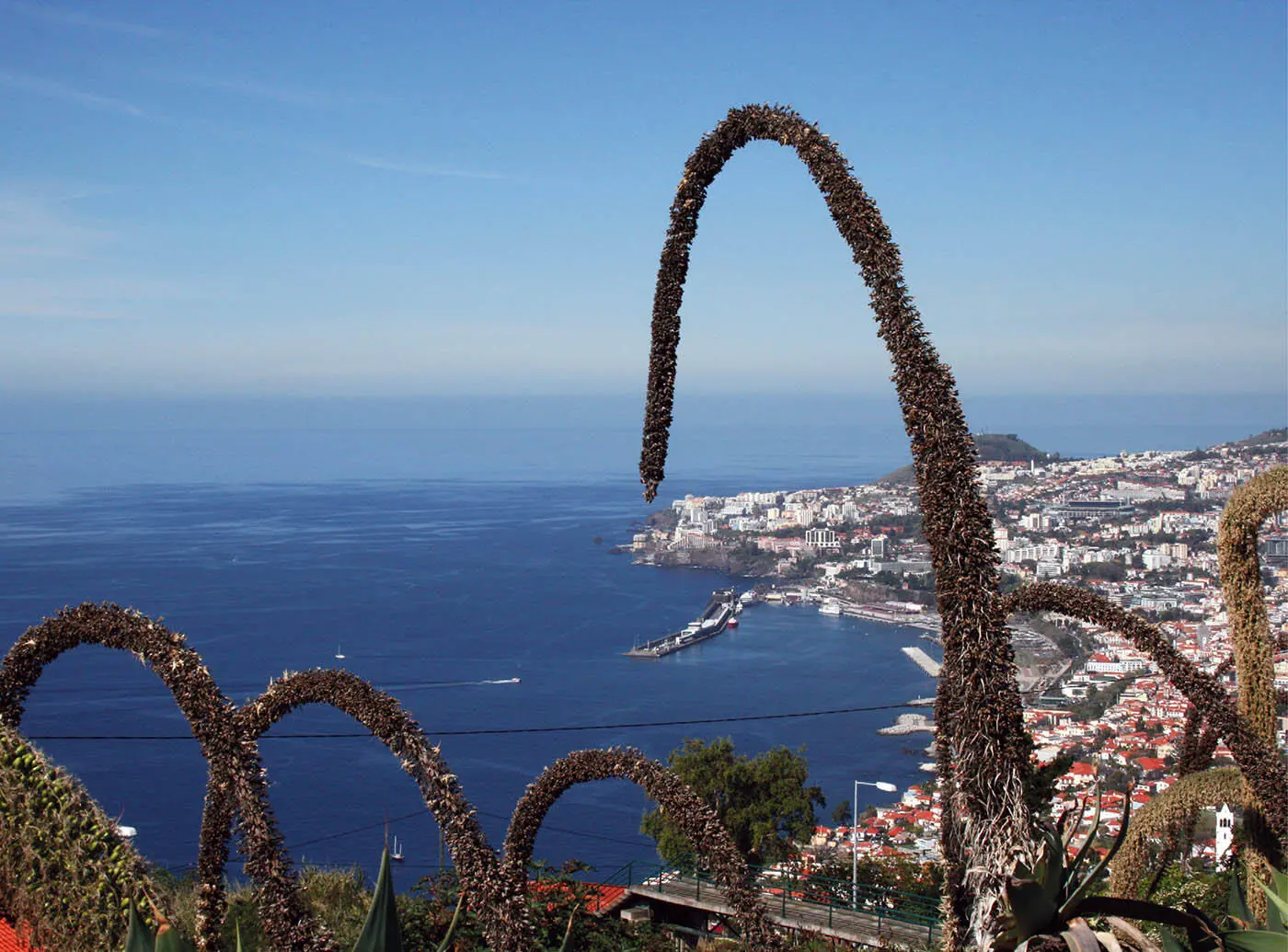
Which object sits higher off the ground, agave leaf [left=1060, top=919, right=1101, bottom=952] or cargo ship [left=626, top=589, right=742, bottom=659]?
agave leaf [left=1060, top=919, right=1101, bottom=952]

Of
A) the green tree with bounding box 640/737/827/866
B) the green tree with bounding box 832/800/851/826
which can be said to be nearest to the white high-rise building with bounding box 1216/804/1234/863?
the green tree with bounding box 640/737/827/866

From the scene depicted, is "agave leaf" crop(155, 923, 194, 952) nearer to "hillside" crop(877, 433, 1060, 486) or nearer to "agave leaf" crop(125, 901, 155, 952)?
"agave leaf" crop(125, 901, 155, 952)

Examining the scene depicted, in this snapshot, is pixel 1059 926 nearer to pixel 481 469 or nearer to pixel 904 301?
pixel 904 301

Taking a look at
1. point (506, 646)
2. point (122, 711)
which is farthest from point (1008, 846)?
point (506, 646)

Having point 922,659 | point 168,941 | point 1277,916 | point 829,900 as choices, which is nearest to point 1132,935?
point 1277,916

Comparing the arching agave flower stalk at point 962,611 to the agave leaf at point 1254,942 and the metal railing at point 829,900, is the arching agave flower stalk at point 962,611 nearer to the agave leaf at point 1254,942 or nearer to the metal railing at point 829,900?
the agave leaf at point 1254,942

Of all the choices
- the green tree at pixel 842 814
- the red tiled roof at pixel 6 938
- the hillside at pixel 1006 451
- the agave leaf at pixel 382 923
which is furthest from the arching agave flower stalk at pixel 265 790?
the hillside at pixel 1006 451
